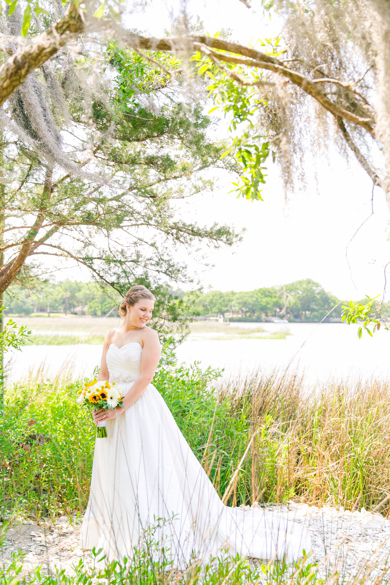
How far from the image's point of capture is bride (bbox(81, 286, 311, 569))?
3.04 meters

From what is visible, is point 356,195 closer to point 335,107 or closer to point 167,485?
point 335,107

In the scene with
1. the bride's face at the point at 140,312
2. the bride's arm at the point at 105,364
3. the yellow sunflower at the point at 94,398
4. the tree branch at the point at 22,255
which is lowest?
the yellow sunflower at the point at 94,398

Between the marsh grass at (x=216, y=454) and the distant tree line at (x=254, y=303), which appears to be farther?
the distant tree line at (x=254, y=303)

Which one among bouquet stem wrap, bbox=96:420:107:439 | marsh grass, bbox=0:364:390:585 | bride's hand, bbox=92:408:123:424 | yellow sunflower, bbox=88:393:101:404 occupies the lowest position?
marsh grass, bbox=0:364:390:585

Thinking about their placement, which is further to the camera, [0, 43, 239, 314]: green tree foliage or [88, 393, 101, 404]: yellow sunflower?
[0, 43, 239, 314]: green tree foliage

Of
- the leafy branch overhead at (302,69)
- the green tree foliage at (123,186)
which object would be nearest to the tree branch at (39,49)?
the leafy branch overhead at (302,69)

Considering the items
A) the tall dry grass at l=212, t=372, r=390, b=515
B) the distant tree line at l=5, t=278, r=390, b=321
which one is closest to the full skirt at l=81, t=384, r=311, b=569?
the tall dry grass at l=212, t=372, r=390, b=515

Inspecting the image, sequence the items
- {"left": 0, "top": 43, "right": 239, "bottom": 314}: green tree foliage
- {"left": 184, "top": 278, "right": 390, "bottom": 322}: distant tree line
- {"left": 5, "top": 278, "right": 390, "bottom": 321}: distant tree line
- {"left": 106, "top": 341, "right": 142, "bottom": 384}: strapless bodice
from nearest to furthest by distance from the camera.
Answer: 1. {"left": 106, "top": 341, "right": 142, "bottom": 384}: strapless bodice
2. {"left": 0, "top": 43, "right": 239, "bottom": 314}: green tree foliage
3. {"left": 5, "top": 278, "right": 390, "bottom": 321}: distant tree line
4. {"left": 184, "top": 278, "right": 390, "bottom": 322}: distant tree line

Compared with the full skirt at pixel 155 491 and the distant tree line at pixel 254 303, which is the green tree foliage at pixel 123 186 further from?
the distant tree line at pixel 254 303

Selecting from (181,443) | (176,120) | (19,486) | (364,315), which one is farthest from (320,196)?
(176,120)

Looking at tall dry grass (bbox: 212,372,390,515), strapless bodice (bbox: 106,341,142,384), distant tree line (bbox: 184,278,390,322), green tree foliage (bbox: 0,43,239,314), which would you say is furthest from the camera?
distant tree line (bbox: 184,278,390,322)

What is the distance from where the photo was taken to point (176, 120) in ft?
18.0

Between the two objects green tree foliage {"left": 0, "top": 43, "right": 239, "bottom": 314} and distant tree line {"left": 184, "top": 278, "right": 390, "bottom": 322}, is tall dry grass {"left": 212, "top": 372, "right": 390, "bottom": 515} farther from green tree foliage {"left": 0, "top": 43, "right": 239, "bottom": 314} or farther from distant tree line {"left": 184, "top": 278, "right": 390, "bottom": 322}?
distant tree line {"left": 184, "top": 278, "right": 390, "bottom": 322}

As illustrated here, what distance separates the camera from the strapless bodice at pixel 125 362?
3.25 meters
